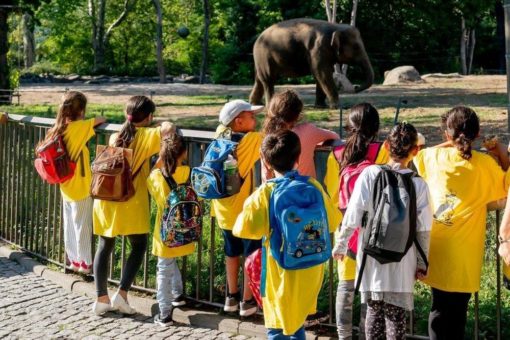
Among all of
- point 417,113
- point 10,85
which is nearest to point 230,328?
point 417,113

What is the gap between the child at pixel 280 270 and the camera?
4922 millimetres

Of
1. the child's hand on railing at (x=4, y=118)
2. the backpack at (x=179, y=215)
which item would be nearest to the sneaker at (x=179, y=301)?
the backpack at (x=179, y=215)

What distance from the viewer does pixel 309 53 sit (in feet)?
70.2

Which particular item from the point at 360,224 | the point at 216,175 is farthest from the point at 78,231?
the point at 360,224

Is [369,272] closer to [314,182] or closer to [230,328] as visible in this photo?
[314,182]

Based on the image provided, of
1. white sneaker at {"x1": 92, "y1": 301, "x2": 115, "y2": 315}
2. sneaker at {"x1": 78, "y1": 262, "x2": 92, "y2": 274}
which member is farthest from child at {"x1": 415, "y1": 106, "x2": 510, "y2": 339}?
sneaker at {"x1": 78, "y1": 262, "x2": 92, "y2": 274}

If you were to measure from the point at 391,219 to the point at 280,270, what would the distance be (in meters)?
0.69

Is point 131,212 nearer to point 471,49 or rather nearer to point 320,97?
point 320,97

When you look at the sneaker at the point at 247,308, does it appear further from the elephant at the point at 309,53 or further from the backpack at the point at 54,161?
the elephant at the point at 309,53

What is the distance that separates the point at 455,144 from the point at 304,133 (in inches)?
43.5

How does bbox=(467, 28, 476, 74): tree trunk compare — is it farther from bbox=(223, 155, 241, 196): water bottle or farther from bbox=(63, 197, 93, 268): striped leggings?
bbox=(223, 155, 241, 196): water bottle

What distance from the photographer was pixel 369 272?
5094 millimetres

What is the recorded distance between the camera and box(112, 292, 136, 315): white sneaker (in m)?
6.89

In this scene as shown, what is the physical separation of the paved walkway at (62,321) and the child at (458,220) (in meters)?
1.75
